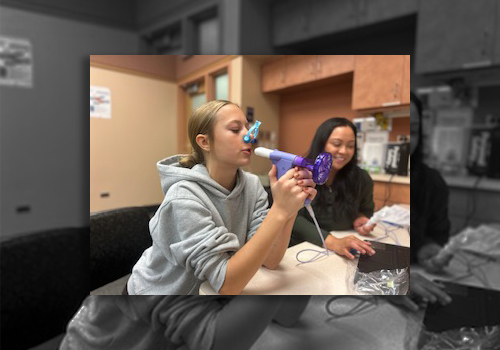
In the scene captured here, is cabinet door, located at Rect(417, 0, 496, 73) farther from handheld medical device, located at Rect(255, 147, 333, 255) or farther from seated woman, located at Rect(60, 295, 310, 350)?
seated woman, located at Rect(60, 295, 310, 350)

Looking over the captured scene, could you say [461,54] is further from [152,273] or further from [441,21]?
[152,273]

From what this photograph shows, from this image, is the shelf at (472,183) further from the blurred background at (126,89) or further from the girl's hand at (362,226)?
the girl's hand at (362,226)

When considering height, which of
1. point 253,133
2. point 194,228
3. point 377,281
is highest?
point 253,133

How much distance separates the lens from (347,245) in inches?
18.9

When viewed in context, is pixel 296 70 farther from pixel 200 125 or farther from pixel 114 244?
pixel 114 244

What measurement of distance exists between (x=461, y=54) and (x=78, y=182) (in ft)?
3.29

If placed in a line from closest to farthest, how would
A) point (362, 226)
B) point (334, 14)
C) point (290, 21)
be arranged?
1. point (362, 226)
2. point (290, 21)
3. point (334, 14)

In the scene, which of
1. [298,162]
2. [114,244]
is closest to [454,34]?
[298,162]

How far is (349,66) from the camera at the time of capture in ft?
1.50

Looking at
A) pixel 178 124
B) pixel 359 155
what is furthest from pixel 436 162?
pixel 178 124

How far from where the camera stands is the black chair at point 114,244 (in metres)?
0.46

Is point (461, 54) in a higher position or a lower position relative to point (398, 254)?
higher

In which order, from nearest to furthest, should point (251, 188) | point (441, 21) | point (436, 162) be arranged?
point (251, 188)
point (441, 21)
point (436, 162)

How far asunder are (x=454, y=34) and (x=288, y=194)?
729 mm
